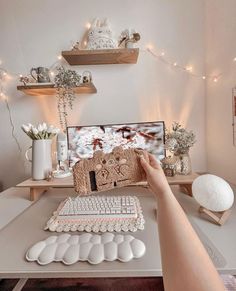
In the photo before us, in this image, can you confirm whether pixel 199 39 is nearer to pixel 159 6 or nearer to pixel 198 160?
pixel 159 6

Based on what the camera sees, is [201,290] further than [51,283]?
No

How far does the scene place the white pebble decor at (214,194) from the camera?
28.1 inches

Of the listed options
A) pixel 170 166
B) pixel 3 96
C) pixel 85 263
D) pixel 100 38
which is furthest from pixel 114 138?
pixel 3 96

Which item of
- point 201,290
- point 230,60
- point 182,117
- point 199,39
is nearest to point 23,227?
point 201,290

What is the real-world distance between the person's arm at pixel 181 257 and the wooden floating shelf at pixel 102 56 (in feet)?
3.58

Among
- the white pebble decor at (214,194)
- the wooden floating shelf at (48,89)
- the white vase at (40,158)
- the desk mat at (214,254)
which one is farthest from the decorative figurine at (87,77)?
the desk mat at (214,254)

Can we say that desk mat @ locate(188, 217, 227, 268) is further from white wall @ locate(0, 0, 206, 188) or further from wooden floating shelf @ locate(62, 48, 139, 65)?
wooden floating shelf @ locate(62, 48, 139, 65)

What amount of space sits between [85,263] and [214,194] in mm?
491

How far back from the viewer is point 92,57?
4.24 ft

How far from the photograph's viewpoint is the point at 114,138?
121 centimetres

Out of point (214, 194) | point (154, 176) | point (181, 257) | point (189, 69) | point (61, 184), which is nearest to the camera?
point (181, 257)

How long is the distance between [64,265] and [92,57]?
3.82 ft

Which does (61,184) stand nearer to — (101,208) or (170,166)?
(101,208)

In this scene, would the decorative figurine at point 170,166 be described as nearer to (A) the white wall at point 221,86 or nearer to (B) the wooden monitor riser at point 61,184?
(B) the wooden monitor riser at point 61,184
